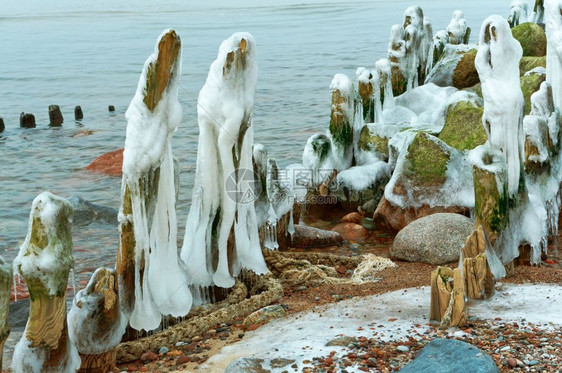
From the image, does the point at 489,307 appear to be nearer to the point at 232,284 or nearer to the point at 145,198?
the point at 232,284

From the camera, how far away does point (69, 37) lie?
45094 mm

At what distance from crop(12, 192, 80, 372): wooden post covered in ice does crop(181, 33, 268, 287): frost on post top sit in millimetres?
1997

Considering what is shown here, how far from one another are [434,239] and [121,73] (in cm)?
2368

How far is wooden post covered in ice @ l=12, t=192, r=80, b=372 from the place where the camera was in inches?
238

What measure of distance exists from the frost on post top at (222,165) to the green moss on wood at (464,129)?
207 inches

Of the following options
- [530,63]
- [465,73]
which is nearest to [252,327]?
[530,63]

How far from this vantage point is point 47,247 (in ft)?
20.0

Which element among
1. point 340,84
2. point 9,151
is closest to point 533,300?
point 340,84

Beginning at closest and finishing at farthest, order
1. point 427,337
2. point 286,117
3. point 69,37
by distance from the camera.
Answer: point 427,337, point 286,117, point 69,37

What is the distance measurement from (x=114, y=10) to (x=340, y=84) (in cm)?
5323

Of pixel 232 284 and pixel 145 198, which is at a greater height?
pixel 145 198

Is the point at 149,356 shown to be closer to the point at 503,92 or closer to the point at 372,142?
the point at 503,92

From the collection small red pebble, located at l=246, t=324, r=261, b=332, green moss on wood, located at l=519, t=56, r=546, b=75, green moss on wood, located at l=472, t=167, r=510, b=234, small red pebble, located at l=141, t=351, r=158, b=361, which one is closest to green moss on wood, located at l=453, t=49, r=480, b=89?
green moss on wood, located at l=519, t=56, r=546, b=75

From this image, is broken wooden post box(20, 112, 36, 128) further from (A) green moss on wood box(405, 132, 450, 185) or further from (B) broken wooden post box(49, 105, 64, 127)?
(A) green moss on wood box(405, 132, 450, 185)
